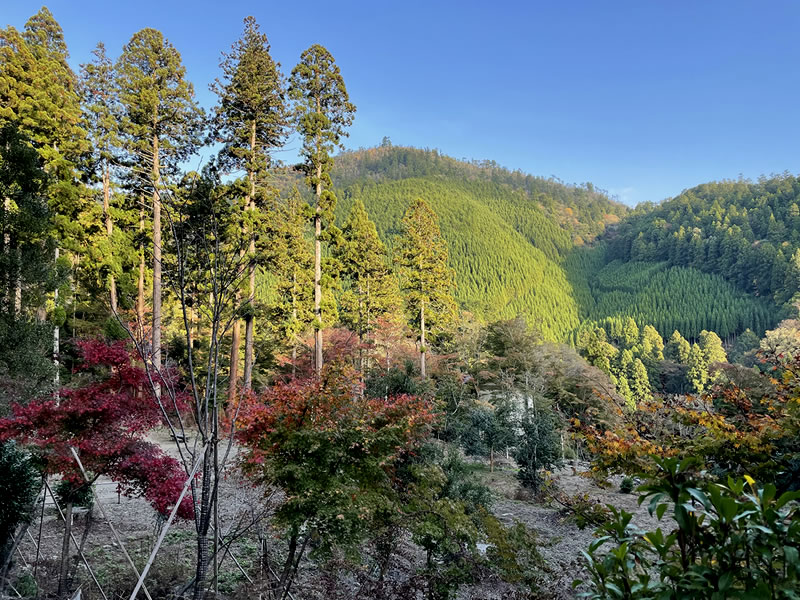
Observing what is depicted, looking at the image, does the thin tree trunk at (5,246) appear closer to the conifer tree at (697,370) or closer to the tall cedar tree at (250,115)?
the tall cedar tree at (250,115)

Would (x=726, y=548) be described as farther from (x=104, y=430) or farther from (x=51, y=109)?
(x=51, y=109)

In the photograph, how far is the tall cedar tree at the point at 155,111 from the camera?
1316 cm

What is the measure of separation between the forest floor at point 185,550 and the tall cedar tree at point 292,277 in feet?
20.7

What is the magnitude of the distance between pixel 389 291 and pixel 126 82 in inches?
637

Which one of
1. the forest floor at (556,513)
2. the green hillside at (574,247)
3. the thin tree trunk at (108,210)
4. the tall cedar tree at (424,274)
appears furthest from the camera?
the green hillside at (574,247)

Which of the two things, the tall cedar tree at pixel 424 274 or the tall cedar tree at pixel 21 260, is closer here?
the tall cedar tree at pixel 21 260

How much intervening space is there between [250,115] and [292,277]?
6.97 meters

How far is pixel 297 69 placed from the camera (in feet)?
46.5

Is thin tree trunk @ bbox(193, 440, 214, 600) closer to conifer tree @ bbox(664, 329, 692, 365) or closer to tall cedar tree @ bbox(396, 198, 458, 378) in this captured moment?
tall cedar tree @ bbox(396, 198, 458, 378)

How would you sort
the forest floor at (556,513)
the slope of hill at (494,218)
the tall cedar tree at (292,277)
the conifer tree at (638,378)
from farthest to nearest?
the slope of hill at (494,218) < the conifer tree at (638,378) < the tall cedar tree at (292,277) < the forest floor at (556,513)

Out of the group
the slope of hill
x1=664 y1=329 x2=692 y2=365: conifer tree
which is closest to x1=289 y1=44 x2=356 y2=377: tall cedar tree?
the slope of hill

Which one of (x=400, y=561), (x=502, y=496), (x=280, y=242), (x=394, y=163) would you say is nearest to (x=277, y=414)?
(x=400, y=561)

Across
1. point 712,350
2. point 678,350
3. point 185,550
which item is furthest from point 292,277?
point 678,350

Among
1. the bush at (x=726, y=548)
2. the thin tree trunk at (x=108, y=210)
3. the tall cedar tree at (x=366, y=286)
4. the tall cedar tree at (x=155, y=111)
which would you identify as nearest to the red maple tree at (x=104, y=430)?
the bush at (x=726, y=548)
